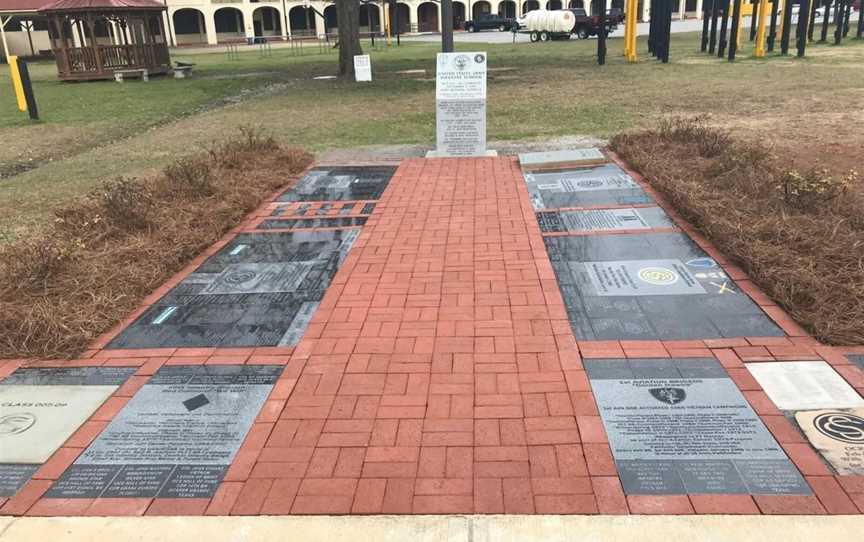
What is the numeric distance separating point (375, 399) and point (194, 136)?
10.3 m

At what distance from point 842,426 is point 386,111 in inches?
503

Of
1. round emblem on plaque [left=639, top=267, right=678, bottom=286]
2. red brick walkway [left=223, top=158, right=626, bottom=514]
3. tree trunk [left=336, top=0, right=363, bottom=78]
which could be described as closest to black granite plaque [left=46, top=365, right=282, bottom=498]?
red brick walkway [left=223, top=158, right=626, bottom=514]

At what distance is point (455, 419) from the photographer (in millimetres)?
3258

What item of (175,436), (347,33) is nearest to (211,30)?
(347,33)

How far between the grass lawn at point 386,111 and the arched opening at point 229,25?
1418 inches

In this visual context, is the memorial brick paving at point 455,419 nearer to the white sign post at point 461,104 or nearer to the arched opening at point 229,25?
the white sign post at point 461,104

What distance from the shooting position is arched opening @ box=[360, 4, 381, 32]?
A: 57.2 meters

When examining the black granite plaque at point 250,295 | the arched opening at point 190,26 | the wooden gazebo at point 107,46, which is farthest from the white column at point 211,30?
the black granite plaque at point 250,295

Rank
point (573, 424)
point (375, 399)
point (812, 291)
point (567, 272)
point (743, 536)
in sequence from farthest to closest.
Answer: point (567, 272) → point (812, 291) → point (375, 399) → point (573, 424) → point (743, 536)

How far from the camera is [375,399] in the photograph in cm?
346

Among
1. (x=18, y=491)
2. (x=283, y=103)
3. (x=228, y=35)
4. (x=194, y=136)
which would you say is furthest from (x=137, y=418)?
(x=228, y=35)

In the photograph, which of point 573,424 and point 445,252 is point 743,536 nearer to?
point 573,424

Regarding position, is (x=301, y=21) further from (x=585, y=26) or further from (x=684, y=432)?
(x=684, y=432)

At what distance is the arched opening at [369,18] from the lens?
57209 millimetres
